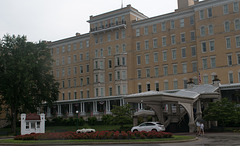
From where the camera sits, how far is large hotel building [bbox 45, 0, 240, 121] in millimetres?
57312

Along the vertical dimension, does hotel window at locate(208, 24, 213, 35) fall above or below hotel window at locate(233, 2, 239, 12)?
below

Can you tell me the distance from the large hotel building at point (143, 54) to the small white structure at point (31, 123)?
1104 inches

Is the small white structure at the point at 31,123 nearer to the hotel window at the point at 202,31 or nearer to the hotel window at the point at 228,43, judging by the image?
the hotel window at the point at 202,31

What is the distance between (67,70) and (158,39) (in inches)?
1103

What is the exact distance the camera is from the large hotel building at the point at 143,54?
57312 millimetres

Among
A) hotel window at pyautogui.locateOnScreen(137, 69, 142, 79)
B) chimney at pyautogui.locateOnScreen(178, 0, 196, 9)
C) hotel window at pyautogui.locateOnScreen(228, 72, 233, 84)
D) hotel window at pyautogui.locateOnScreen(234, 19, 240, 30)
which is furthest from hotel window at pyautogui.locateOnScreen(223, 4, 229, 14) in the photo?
hotel window at pyautogui.locateOnScreen(137, 69, 142, 79)

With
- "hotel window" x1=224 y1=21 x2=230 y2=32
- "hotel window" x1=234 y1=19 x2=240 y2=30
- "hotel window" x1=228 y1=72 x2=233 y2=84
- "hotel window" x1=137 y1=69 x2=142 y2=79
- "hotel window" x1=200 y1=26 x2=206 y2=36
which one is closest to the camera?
"hotel window" x1=228 y1=72 x2=233 y2=84

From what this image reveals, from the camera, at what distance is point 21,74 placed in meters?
54.5

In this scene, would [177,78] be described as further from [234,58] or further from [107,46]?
[107,46]

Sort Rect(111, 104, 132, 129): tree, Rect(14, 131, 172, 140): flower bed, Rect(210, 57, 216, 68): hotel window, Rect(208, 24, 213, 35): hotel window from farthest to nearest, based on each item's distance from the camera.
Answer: Rect(208, 24, 213, 35): hotel window → Rect(210, 57, 216, 68): hotel window → Rect(111, 104, 132, 129): tree → Rect(14, 131, 172, 140): flower bed

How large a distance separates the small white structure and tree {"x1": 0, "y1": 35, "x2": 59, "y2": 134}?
39.4 feet

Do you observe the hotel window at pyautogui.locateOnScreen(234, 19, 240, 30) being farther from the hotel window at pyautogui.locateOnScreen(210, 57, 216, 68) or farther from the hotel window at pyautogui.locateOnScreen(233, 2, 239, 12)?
the hotel window at pyautogui.locateOnScreen(210, 57, 216, 68)

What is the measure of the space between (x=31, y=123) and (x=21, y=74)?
14987mm

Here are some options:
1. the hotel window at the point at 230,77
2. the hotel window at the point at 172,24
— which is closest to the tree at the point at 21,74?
the hotel window at the point at 172,24
